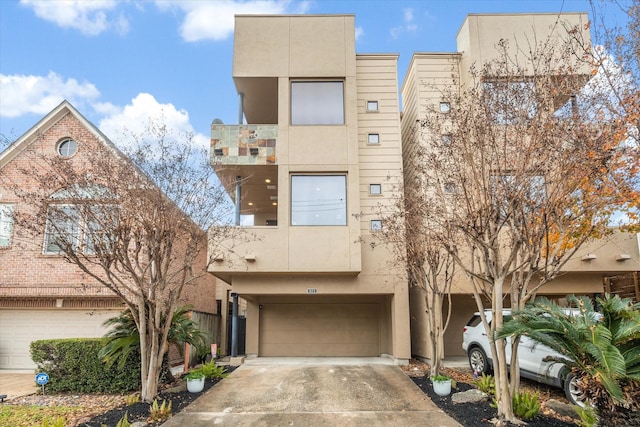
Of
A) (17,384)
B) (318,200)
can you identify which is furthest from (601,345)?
(17,384)

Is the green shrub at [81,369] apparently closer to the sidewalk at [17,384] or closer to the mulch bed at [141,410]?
the sidewalk at [17,384]

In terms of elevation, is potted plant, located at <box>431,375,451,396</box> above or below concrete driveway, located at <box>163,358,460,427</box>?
above

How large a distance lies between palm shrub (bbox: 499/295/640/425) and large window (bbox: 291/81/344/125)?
823 centimetres

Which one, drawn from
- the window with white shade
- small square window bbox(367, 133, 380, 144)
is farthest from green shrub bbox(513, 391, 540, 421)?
small square window bbox(367, 133, 380, 144)

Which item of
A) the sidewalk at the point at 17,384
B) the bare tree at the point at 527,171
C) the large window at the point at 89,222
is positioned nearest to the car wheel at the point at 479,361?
the bare tree at the point at 527,171

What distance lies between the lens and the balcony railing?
40.7 feet

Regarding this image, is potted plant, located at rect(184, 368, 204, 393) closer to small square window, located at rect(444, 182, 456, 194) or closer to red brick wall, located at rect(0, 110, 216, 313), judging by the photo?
red brick wall, located at rect(0, 110, 216, 313)

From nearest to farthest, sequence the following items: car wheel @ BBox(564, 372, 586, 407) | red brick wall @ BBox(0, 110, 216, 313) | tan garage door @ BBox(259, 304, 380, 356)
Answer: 1. car wheel @ BBox(564, 372, 586, 407)
2. red brick wall @ BBox(0, 110, 216, 313)
3. tan garage door @ BBox(259, 304, 380, 356)

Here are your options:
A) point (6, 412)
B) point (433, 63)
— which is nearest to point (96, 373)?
A: point (6, 412)

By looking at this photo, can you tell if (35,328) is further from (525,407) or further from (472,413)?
(525,407)

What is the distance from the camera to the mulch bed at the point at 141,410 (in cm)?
651

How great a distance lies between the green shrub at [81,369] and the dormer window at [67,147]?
640 centimetres

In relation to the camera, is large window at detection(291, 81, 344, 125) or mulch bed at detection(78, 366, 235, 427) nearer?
mulch bed at detection(78, 366, 235, 427)

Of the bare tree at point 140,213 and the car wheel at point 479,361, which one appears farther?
the car wheel at point 479,361
